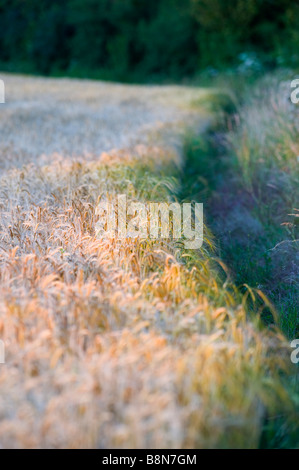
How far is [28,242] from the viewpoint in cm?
270

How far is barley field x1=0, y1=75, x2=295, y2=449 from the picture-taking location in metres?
1.59

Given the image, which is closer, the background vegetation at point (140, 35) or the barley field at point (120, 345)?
the barley field at point (120, 345)

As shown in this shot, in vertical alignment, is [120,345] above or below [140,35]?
below

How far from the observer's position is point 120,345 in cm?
182

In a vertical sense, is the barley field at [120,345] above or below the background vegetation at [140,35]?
below

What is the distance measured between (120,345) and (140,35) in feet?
90.6

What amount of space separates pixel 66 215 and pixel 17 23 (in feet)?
117

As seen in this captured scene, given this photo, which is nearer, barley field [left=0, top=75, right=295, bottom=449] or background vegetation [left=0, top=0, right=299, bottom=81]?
barley field [left=0, top=75, right=295, bottom=449]

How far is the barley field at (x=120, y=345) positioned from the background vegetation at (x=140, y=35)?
46.4ft

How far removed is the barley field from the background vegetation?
1415 cm

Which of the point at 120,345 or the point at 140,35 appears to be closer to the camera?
the point at 120,345

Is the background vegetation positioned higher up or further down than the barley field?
higher up

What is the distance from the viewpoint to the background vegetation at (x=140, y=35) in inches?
765
